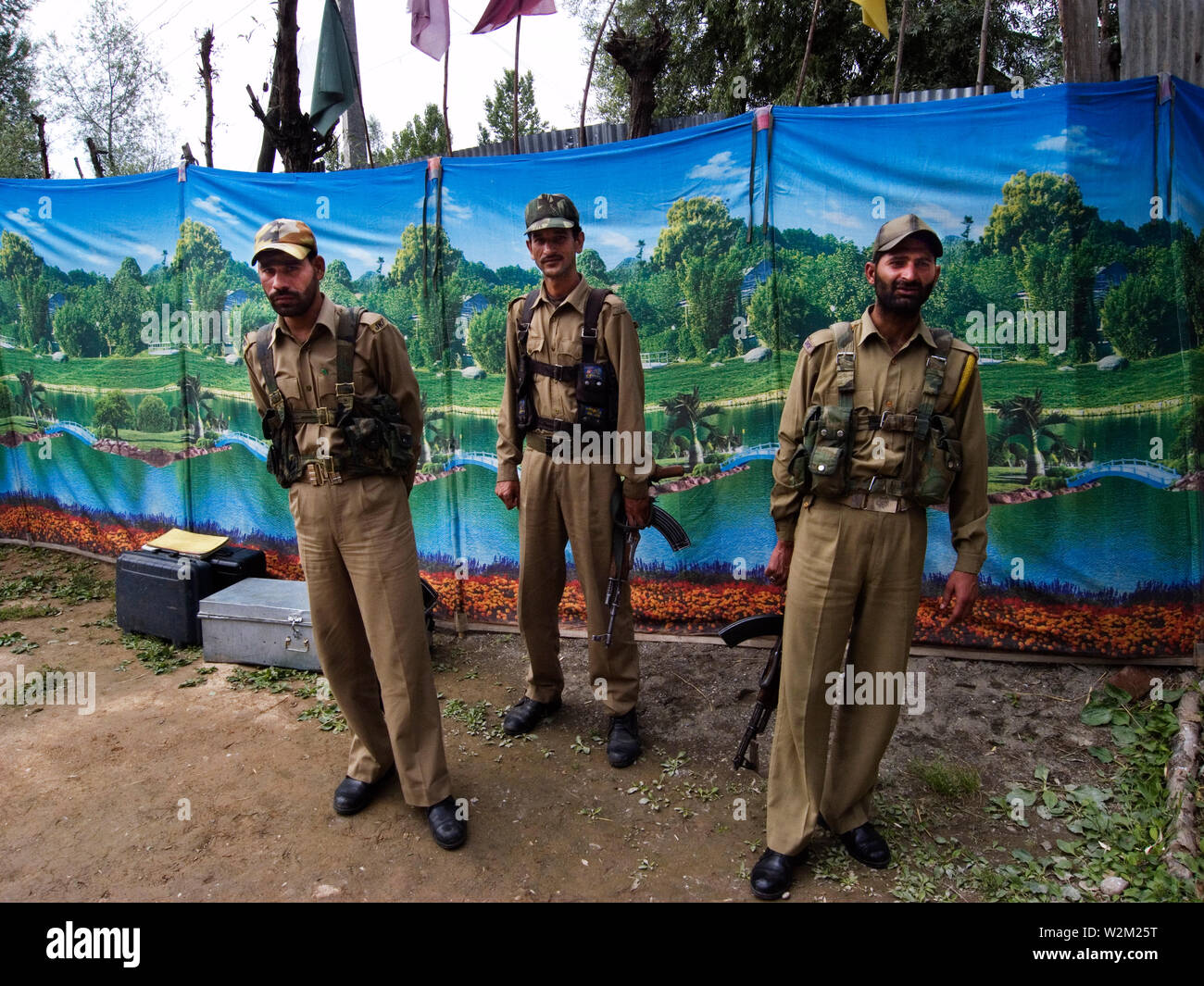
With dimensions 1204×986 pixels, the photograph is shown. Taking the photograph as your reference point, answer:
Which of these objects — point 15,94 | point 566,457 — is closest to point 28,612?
point 566,457

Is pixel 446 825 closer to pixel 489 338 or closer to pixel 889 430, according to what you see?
pixel 889 430

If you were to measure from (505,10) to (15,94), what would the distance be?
64.8 feet

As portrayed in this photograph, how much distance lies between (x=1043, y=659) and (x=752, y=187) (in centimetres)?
318

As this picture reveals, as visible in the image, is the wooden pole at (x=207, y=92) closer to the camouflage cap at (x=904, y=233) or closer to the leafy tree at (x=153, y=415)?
the leafy tree at (x=153, y=415)

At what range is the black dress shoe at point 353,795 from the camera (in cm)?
354

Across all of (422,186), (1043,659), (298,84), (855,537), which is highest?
(298,84)

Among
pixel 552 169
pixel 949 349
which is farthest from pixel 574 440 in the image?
pixel 552 169

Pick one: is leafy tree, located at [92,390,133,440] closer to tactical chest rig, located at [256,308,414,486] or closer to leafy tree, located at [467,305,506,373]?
leafy tree, located at [467,305,506,373]

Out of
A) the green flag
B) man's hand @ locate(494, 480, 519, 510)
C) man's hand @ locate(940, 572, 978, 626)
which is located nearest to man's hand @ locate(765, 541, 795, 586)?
man's hand @ locate(940, 572, 978, 626)

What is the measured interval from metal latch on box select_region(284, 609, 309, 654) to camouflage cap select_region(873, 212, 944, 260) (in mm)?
3867

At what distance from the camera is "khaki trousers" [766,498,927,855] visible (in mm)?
2994

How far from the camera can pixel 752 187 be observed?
4.66m

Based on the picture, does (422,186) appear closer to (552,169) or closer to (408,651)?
(552,169)

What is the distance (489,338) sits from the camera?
5230 millimetres
